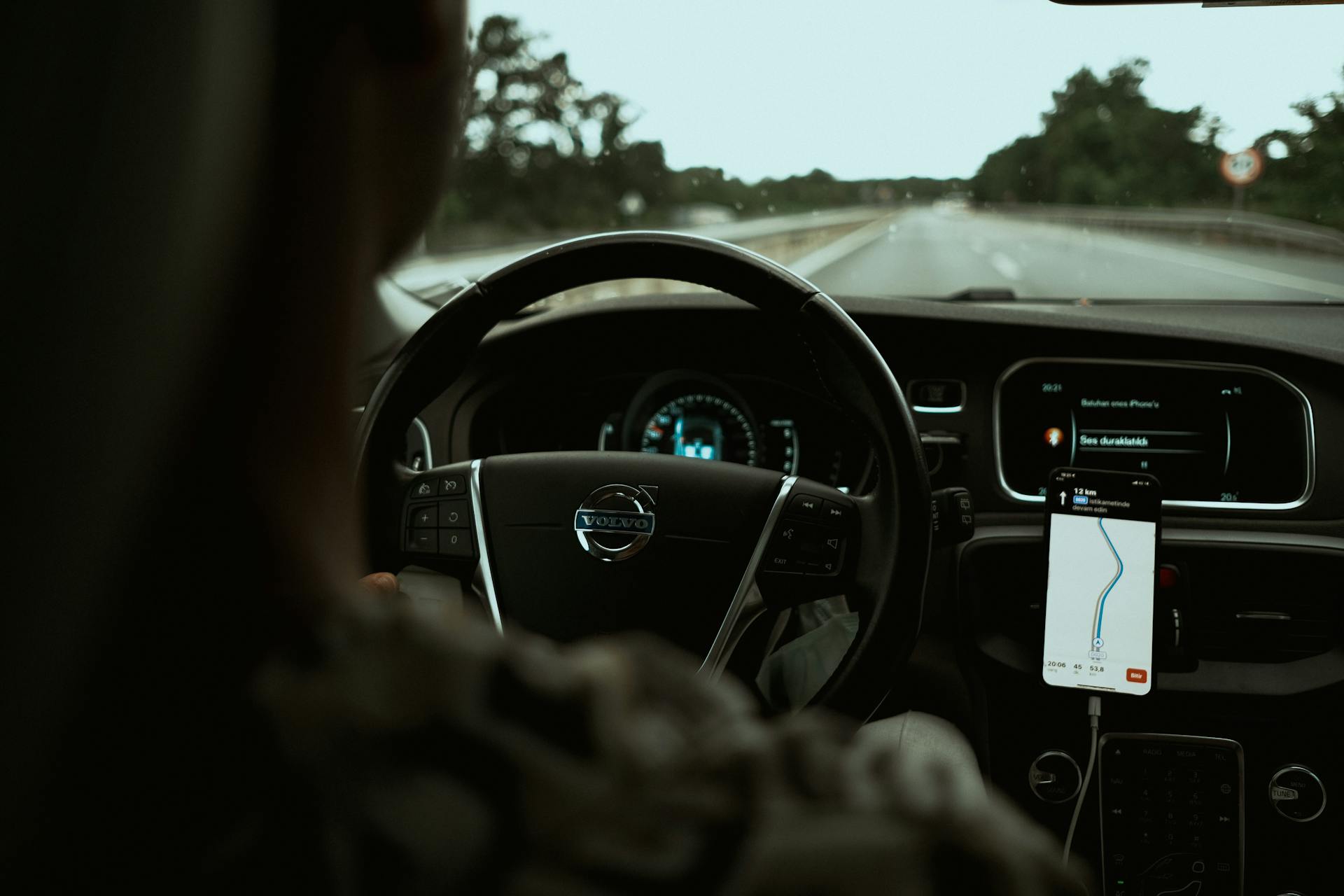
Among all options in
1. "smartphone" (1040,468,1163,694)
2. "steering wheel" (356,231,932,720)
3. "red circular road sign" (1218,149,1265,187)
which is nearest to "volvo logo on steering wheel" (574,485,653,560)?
"steering wheel" (356,231,932,720)

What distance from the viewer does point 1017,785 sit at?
8.82 feet

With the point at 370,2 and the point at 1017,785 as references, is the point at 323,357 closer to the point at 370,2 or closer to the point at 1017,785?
the point at 370,2

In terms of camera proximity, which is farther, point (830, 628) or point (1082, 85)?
point (1082, 85)

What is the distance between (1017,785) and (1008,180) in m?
1.67

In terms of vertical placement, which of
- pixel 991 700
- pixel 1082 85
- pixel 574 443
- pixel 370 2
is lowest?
pixel 991 700

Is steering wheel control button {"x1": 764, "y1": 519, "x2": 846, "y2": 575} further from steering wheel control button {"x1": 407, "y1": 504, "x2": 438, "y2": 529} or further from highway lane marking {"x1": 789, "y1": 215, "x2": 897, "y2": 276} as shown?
highway lane marking {"x1": 789, "y1": 215, "x2": 897, "y2": 276}

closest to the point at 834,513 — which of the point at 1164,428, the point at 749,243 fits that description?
the point at 1164,428

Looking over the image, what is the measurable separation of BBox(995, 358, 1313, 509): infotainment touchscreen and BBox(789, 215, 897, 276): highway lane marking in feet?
3.14

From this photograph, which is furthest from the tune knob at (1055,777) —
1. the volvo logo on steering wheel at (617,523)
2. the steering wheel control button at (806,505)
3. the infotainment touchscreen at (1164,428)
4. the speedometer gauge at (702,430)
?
the volvo logo on steering wheel at (617,523)

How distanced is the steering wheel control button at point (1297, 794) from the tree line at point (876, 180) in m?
1.39

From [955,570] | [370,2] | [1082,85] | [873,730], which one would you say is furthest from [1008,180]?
[370,2]

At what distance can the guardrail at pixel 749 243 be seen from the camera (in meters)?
2.59

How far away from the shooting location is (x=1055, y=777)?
8.67 ft

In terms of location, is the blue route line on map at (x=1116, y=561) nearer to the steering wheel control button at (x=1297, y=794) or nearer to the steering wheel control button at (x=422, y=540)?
the steering wheel control button at (x=1297, y=794)
